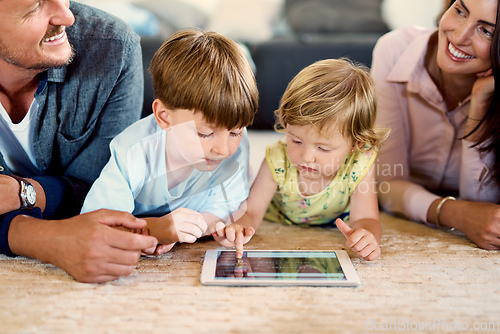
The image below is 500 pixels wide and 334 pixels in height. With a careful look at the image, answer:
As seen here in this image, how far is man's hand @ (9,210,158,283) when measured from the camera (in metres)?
0.92

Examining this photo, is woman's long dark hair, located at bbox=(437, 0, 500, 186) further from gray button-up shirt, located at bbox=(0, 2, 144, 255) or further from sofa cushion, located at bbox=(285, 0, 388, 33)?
sofa cushion, located at bbox=(285, 0, 388, 33)

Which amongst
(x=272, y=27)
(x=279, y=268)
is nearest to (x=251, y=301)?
(x=279, y=268)

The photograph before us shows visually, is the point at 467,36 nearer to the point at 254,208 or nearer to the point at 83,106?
the point at 254,208

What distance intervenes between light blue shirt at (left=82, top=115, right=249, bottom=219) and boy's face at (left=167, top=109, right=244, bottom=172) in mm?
76

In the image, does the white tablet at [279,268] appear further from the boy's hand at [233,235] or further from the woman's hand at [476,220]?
the woman's hand at [476,220]

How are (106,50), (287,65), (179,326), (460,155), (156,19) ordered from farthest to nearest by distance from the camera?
(156,19)
(287,65)
(460,155)
(106,50)
(179,326)

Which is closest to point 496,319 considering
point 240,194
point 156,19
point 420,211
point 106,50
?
point 420,211

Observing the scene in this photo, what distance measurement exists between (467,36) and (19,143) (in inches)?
45.7

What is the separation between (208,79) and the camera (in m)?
1.02

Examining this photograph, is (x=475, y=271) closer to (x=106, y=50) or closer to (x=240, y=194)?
(x=240, y=194)

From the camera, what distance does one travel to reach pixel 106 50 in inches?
48.0

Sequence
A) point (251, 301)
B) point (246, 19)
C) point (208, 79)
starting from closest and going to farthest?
1. point (251, 301)
2. point (208, 79)
3. point (246, 19)

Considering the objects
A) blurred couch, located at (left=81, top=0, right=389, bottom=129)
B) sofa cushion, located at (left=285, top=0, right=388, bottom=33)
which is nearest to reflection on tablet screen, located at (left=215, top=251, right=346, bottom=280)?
blurred couch, located at (left=81, top=0, right=389, bottom=129)

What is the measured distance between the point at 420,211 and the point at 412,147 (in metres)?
0.26
